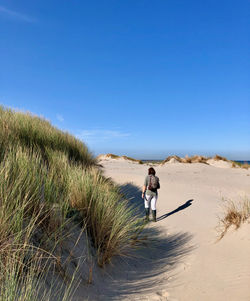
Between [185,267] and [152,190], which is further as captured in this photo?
[152,190]

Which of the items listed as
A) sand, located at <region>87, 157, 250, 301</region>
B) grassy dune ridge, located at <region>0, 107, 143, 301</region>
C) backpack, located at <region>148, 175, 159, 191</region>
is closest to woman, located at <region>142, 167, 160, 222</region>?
backpack, located at <region>148, 175, 159, 191</region>

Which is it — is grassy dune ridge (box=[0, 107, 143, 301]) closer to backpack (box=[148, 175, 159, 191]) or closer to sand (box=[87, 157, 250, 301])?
sand (box=[87, 157, 250, 301])

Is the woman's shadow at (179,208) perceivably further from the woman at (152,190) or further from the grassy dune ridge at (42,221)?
the grassy dune ridge at (42,221)

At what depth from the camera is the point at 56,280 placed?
257 centimetres

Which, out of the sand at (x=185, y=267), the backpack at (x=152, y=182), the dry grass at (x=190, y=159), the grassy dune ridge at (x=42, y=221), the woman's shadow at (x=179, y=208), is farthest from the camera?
the dry grass at (x=190, y=159)

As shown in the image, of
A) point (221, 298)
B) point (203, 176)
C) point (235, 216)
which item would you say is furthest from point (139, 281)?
point (203, 176)

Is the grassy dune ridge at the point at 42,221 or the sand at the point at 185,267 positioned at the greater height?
the grassy dune ridge at the point at 42,221

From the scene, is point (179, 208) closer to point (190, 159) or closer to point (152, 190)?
point (152, 190)

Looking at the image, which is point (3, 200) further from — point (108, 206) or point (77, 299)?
point (108, 206)

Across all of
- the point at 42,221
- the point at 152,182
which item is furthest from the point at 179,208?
the point at 42,221

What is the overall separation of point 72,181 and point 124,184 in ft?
29.0

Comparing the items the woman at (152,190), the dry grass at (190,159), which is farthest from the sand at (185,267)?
the dry grass at (190,159)

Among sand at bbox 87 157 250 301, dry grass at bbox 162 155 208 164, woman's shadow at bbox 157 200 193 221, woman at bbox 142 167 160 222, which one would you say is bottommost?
woman's shadow at bbox 157 200 193 221

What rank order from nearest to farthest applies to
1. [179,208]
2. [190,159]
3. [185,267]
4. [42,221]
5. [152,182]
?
[42,221], [185,267], [152,182], [179,208], [190,159]
